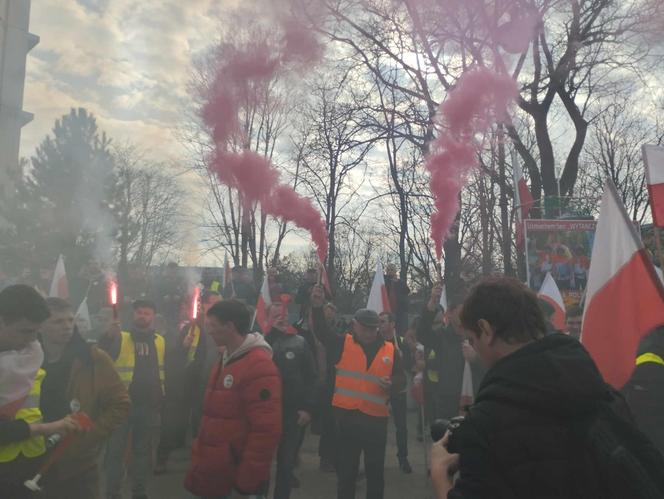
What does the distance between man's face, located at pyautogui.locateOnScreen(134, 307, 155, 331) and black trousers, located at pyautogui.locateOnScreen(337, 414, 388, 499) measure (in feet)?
8.06

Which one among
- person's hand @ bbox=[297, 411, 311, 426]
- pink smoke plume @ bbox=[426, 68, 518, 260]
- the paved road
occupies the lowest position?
the paved road

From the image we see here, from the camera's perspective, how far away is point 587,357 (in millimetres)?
1642

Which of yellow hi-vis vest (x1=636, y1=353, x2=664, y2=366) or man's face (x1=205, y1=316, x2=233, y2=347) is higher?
man's face (x1=205, y1=316, x2=233, y2=347)

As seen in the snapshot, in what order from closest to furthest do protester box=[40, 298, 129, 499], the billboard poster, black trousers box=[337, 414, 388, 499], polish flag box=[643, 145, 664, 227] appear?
protester box=[40, 298, 129, 499] → polish flag box=[643, 145, 664, 227] → black trousers box=[337, 414, 388, 499] → the billboard poster

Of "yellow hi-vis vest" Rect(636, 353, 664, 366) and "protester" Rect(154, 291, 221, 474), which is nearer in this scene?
"yellow hi-vis vest" Rect(636, 353, 664, 366)

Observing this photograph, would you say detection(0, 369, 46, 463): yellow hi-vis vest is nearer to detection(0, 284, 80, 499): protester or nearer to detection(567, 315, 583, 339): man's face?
detection(0, 284, 80, 499): protester

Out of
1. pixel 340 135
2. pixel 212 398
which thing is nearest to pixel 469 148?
pixel 340 135

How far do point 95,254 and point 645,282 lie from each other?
77.8 ft

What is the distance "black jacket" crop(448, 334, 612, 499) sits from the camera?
59.1 inches

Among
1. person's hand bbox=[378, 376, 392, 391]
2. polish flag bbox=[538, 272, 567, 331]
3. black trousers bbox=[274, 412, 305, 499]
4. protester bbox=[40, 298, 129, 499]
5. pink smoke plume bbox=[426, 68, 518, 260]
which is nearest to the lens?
protester bbox=[40, 298, 129, 499]

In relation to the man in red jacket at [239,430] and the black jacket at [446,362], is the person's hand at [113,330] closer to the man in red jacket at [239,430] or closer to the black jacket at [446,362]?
the man in red jacket at [239,430]

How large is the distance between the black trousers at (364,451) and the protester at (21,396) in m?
2.78

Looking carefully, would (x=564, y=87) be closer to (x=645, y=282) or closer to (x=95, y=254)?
(x=645, y=282)

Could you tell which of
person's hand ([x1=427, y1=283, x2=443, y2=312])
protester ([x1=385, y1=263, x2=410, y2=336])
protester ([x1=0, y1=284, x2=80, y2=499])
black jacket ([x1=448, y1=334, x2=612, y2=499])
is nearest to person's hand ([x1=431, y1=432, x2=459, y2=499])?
black jacket ([x1=448, y1=334, x2=612, y2=499])
